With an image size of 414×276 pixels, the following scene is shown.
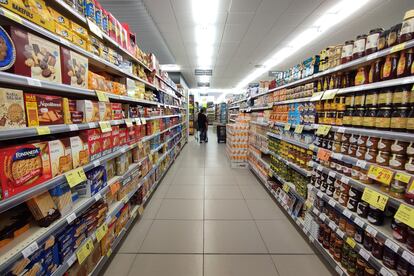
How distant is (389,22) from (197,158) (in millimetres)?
6163

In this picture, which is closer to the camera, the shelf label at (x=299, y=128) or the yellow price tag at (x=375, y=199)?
the yellow price tag at (x=375, y=199)

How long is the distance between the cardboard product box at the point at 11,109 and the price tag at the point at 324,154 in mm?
2423

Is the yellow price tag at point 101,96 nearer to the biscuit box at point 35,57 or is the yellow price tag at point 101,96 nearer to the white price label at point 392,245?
the biscuit box at point 35,57

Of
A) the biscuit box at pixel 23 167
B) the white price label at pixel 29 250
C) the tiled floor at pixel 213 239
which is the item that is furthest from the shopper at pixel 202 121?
the white price label at pixel 29 250

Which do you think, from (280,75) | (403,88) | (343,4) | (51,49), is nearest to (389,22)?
(343,4)

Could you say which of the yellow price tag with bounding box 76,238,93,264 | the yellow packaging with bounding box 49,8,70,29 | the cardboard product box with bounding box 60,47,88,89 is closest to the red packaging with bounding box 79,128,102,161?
the cardboard product box with bounding box 60,47,88,89

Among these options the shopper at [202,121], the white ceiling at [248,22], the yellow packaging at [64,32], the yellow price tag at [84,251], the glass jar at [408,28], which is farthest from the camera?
the shopper at [202,121]

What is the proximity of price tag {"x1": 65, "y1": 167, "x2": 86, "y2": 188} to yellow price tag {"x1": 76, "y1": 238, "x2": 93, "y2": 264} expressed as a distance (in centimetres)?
54

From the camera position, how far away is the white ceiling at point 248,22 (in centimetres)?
382

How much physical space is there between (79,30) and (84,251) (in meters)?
1.79

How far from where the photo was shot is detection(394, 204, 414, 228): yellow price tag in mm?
1155

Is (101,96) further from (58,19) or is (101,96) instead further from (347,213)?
(347,213)

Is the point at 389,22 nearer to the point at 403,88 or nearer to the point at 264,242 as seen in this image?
the point at 403,88

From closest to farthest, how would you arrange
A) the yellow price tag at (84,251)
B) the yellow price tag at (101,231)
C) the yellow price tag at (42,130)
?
1. the yellow price tag at (42,130)
2. the yellow price tag at (84,251)
3. the yellow price tag at (101,231)
